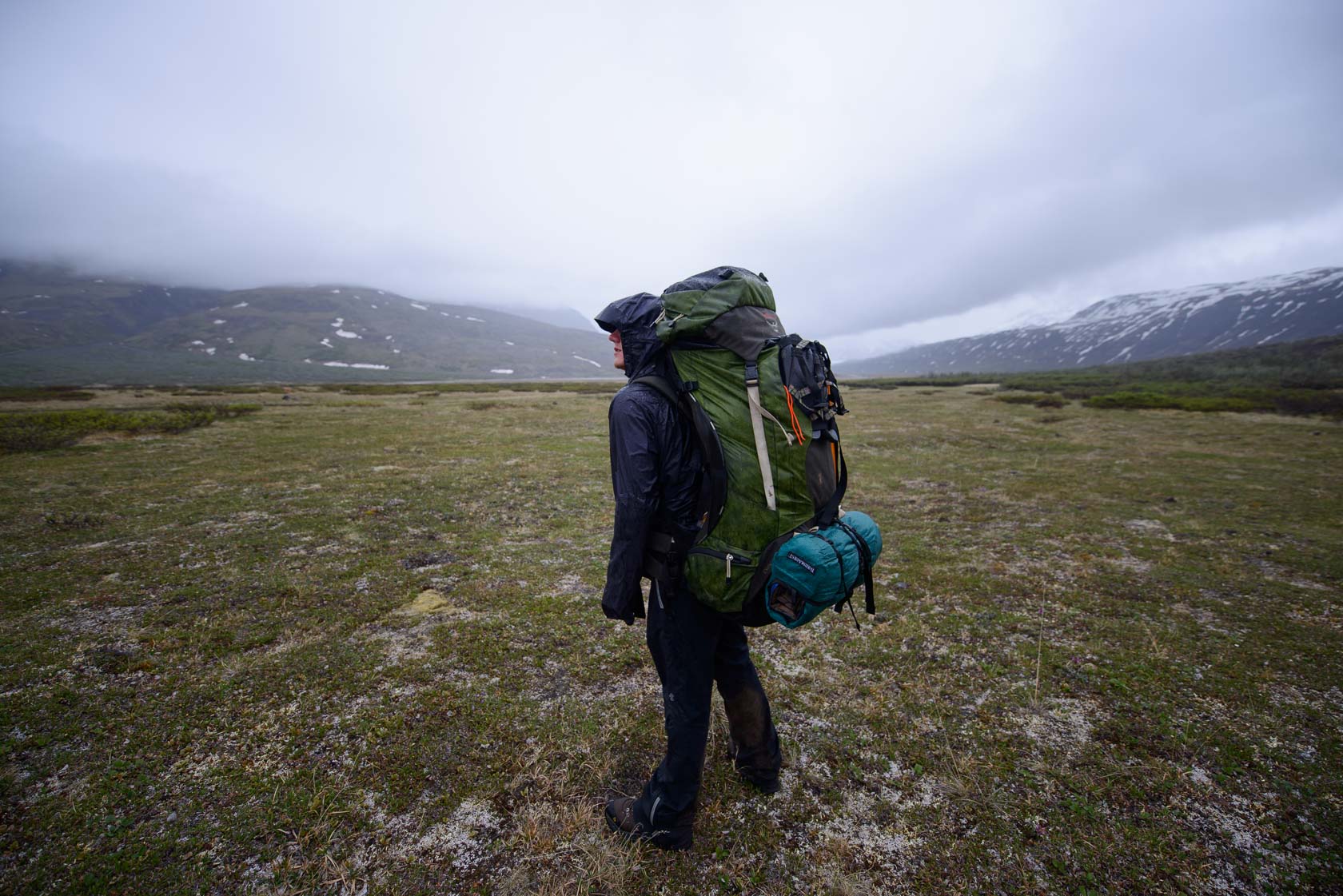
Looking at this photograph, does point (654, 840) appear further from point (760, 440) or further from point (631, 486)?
point (760, 440)

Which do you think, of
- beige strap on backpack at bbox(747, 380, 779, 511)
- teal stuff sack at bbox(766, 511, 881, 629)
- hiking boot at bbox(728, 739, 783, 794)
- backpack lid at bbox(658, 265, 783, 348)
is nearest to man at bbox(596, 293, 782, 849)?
backpack lid at bbox(658, 265, 783, 348)

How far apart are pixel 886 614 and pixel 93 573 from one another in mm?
13622

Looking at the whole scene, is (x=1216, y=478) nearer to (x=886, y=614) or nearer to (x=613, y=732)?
(x=886, y=614)

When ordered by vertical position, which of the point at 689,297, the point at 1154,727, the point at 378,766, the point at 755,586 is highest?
the point at 689,297

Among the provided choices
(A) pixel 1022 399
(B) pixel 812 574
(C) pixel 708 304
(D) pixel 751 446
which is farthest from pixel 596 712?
(A) pixel 1022 399

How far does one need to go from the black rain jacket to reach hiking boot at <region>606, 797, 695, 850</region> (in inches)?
69.9

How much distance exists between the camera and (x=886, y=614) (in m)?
7.82

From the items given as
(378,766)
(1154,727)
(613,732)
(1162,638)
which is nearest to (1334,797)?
(1154,727)

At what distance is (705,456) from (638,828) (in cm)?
323

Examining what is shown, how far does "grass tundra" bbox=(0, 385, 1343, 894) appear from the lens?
3949 mm

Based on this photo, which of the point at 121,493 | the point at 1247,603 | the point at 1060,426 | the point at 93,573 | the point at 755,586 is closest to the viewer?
the point at 755,586

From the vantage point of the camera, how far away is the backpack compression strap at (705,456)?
12.1 feet

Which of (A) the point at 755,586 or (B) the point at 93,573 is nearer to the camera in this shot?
(A) the point at 755,586

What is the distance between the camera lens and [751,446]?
11.9ft
